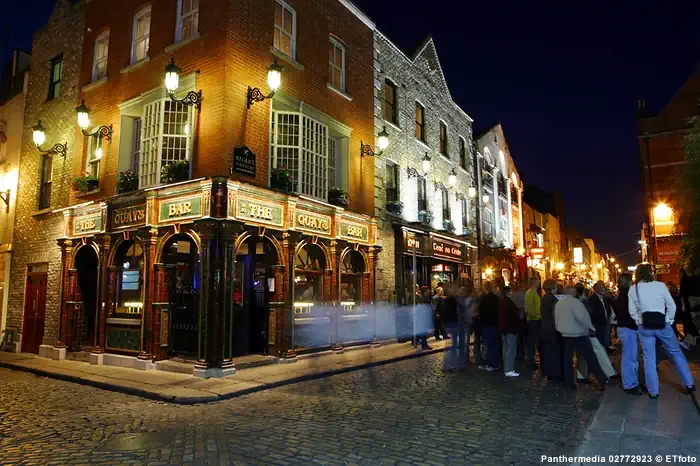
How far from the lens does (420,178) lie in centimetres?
2005

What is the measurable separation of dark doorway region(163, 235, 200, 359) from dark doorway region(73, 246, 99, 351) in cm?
305

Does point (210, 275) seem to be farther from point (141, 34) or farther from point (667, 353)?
point (667, 353)

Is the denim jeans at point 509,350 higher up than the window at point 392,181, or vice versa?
the window at point 392,181

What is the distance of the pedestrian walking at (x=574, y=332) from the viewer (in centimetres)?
851

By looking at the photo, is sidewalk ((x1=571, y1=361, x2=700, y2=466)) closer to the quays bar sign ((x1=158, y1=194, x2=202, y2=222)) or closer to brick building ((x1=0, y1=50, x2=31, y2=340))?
the quays bar sign ((x1=158, y1=194, x2=202, y2=222))

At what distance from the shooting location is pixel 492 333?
10.8 m

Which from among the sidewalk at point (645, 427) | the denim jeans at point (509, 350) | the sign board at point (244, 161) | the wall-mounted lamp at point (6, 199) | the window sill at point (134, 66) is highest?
the window sill at point (134, 66)

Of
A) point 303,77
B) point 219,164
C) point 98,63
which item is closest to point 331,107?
point 303,77

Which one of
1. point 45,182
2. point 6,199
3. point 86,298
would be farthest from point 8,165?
point 86,298

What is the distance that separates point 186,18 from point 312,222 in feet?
20.4

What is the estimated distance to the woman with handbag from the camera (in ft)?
23.9

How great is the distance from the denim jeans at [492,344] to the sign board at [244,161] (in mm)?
6489

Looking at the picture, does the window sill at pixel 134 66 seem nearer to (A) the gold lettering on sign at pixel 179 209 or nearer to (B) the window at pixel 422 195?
(A) the gold lettering on sign at pixel 179 209

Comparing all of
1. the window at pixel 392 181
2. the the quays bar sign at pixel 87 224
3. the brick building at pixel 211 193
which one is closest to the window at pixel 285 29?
the brick building at pixel 211 193
